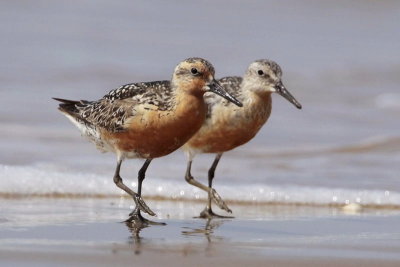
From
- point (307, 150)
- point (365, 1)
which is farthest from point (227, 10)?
point (307, 150)

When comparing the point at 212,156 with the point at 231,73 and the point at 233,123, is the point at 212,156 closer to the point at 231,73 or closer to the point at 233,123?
the point at 233,123

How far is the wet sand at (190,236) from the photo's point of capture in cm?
736

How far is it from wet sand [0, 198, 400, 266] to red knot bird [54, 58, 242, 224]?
0.58 m

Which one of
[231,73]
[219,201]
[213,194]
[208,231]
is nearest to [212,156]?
[213,194]

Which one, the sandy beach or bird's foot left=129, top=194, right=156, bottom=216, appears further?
bird's foot left=129, top=194, right=156, bottom=216

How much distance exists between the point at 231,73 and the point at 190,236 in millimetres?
10991

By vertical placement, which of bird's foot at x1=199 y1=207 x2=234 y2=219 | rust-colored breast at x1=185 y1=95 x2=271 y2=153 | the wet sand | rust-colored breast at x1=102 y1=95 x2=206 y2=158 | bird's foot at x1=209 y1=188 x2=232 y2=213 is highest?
rust-colored breast at x1=185 y1=95 x2=271 y2=153

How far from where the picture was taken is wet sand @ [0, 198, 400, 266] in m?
7.36

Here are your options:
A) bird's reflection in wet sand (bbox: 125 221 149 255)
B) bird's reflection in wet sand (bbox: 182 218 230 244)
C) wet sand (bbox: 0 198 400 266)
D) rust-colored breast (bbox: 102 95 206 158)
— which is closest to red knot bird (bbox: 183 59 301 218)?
wet sand (bbox: 0 198 400 266)

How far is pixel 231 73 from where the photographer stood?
19.3 meters

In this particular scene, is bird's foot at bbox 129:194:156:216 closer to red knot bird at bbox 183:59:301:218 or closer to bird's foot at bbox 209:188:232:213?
bird's foot at bbox 209:188:232:213

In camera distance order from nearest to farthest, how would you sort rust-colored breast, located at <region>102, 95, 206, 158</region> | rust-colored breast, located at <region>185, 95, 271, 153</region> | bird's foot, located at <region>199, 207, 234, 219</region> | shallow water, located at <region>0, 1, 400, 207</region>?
rust-colored breast, located at <region>102, 95, 206, 158</region> < bird's foot, located at <region>199, 207, 234, 219</region> < rust-colored breast, located at <region>185, 95, 271, 153</region> < shallow water, located at <region>0, 1, 400, 207</region>

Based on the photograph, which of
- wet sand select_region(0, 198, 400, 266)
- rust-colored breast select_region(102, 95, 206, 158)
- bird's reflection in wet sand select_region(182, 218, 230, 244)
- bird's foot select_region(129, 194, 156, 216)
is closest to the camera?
wet sand select_region(0, 198, 400, 266)

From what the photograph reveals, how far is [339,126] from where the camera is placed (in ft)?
51.2
